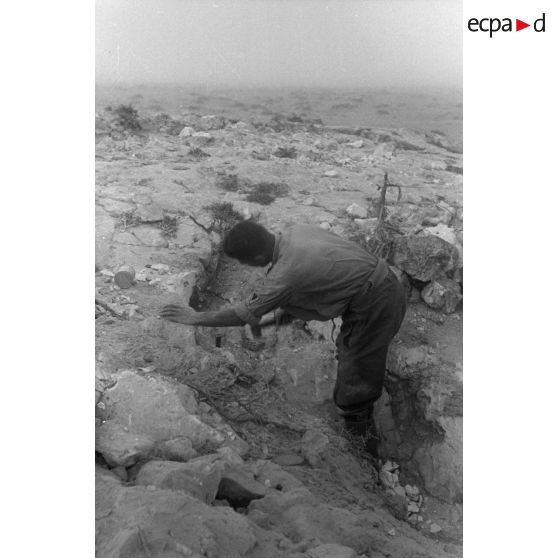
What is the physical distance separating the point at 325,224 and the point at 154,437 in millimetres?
1584

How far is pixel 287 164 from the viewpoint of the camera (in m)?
3.45

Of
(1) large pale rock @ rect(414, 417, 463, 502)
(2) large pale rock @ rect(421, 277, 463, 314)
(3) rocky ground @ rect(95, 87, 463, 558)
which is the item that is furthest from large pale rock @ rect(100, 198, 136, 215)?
(1) large pale rock @ rect(414, 417, 463, 502)

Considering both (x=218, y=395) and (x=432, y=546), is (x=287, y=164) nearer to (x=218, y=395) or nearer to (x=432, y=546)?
(x=218, y=395)

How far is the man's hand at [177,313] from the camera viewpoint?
297 centimetres

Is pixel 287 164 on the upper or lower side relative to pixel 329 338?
upper

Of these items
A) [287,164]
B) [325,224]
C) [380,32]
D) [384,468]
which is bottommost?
[384,468]

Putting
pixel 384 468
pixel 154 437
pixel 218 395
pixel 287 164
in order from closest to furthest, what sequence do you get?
1. pixel 154 437
2. pixel 218 395
3. pixel 384 468
4. pixel 287 164

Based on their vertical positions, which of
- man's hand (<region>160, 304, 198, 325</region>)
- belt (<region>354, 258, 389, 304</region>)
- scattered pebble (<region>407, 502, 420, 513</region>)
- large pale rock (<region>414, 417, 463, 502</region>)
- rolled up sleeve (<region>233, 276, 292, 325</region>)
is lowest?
scattered pebble (<region>407, 502, 420, 513</region>)

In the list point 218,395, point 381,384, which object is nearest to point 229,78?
point 218,395

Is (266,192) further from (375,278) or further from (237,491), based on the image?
(237,491)

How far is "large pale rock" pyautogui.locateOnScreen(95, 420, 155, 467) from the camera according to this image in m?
2.60

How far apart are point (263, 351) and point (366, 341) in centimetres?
60

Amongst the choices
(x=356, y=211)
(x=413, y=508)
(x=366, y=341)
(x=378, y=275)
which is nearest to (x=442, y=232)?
(x=356, y=211)

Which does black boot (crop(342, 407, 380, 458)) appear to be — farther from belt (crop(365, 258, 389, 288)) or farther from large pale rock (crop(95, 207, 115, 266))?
large pale rock (crop(95, 207, 115, 266))
